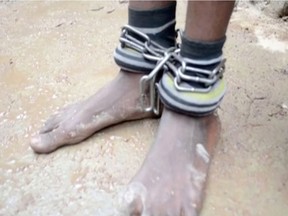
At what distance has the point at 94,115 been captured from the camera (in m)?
0.98

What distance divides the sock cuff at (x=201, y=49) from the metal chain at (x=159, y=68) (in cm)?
2

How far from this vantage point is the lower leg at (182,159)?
0.79 metres

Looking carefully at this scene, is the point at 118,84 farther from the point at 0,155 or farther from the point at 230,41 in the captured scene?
the point at 230,41

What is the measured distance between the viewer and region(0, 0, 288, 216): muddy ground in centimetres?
88

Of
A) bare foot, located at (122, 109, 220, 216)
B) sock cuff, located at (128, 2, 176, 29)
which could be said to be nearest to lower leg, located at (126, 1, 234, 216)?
bare foot, located at (122, 109, 220, 216)

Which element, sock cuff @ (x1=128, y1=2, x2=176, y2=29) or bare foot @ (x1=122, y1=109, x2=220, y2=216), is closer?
bare foot @ (x1=122, y1=109, x2=220, y2=216)

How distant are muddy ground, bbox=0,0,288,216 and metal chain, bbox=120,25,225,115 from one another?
0.38 ft

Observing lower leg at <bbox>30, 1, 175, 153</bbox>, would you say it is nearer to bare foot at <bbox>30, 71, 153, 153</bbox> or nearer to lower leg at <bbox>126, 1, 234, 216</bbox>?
bare foot at <bbox>30, 71, 153, 153</bbox>

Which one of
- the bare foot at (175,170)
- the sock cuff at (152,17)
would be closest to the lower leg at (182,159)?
the bare foot at (175,170)

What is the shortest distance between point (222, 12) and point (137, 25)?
0.23m

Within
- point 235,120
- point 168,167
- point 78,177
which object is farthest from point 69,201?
point 235,120

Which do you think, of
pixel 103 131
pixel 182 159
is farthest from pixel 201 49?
pixel 103 131

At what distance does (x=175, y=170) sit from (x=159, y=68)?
0.72 feet

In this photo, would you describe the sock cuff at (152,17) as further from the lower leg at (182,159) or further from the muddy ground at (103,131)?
the muddy ground at (103,131)
